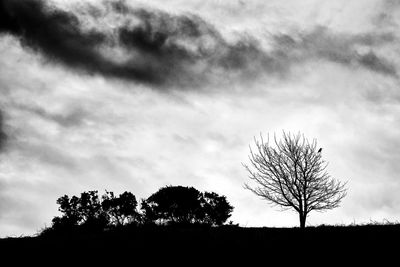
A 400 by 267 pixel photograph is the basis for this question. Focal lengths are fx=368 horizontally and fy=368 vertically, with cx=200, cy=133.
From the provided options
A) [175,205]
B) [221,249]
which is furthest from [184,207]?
[221,249]

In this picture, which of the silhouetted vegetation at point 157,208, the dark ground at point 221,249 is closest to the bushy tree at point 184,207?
the silhouetted vegetation at point 157,208

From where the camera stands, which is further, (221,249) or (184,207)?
(184,207)

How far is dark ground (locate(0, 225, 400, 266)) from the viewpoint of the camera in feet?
30.4

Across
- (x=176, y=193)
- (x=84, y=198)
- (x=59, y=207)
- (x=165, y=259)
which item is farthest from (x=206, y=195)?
(x=165, y=259)

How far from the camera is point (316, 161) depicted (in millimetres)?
24656

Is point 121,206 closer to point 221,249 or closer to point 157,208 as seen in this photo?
point 157,208

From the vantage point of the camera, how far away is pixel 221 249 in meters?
10.5

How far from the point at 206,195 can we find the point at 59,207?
2005 centimetres

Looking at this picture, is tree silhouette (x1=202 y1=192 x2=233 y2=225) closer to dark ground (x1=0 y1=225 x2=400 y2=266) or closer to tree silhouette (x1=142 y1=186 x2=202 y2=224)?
tree silhouette (x1=142 y1=186 x2=202 y2=224)

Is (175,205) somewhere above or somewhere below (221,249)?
above

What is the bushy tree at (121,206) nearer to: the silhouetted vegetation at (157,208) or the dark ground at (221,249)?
the silhouetted vegetation at (157,208)

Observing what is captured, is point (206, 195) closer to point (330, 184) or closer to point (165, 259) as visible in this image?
point (330, 184)

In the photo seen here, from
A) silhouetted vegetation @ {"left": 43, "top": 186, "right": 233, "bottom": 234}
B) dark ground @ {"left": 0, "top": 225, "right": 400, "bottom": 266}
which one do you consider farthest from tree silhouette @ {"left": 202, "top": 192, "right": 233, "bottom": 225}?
dark ground @ {"left": 0, "top": 225, "right": 400, "bottom": 266}

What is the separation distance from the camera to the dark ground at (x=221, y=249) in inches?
365
